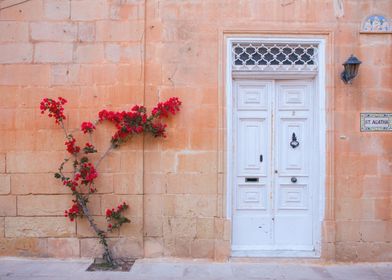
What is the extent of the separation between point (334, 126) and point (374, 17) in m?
1.60

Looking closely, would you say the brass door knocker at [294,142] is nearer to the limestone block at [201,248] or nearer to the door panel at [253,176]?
the door panel at [253,176]

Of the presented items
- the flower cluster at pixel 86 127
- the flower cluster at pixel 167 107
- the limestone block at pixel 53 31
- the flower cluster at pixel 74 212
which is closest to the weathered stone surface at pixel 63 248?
the flower cluster at pixel 74 212

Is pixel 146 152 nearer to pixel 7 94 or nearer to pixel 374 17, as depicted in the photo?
pixel 7 94

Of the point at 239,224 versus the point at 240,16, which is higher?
the point at 240,16

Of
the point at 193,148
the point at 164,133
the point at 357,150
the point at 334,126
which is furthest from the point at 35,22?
the point at 357,150

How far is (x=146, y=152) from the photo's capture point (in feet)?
19.6

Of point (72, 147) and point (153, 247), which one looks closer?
point (72, 147)

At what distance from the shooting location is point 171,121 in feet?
19.5

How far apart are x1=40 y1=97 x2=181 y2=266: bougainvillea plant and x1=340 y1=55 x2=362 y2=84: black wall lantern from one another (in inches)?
90.4

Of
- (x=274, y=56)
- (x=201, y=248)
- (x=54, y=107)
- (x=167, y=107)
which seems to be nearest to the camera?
(x=54, y=107)

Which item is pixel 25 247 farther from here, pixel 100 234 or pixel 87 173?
pixel 87 173

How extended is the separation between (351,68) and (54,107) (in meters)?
4.00

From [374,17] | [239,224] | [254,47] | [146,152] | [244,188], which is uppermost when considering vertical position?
[374,17]

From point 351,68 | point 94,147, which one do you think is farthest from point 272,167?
point 94,147
